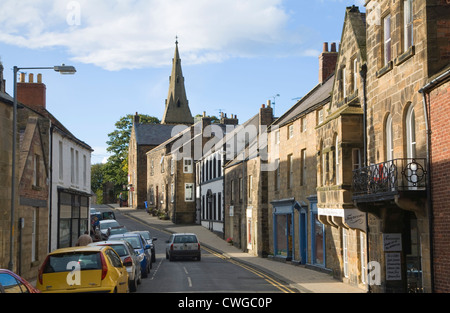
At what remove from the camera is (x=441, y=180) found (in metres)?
13.9

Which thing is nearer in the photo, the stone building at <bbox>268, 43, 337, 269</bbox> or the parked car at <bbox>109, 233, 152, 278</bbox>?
the parked car at <bbox>109, 233, 152, 278</bbox>

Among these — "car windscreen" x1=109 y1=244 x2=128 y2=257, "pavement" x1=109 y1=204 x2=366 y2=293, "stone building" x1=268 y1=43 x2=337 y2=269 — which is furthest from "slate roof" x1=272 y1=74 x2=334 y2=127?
"car windscreen" x1=109 y1=244 x2=128 y2=257

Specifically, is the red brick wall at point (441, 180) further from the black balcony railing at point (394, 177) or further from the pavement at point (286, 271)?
the pavement at point (286, 271)

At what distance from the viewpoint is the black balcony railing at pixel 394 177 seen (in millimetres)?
14836

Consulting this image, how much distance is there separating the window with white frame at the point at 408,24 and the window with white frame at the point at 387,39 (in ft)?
3.93

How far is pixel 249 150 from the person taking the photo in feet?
138

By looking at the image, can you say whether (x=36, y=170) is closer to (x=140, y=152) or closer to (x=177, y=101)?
(x=140, y=152)

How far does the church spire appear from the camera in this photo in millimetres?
106188

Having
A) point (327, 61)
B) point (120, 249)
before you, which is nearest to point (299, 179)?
point (327, 61)

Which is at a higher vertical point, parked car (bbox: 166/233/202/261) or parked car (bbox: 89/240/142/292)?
parked car (bbox: 89/240/142/292)

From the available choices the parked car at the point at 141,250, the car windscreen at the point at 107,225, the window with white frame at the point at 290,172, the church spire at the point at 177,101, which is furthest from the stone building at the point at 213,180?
the church spire at the point at 177,101

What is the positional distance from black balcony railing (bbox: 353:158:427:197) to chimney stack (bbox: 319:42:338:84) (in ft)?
53.7

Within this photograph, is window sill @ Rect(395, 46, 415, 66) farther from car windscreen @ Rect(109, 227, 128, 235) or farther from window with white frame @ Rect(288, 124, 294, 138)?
car windscreen @ Rect(109, 227, 128, 235)

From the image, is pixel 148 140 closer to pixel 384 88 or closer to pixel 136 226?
pixel 136 226
